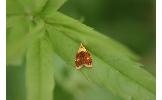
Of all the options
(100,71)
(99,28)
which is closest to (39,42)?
(100,71)

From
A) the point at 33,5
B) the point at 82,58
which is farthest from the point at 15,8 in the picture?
the point at 82,58

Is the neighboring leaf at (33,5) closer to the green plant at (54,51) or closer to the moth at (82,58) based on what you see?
the green plant at (54,51)

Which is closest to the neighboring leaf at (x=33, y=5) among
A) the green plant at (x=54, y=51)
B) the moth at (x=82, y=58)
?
the green plant at (x=54, y=51)

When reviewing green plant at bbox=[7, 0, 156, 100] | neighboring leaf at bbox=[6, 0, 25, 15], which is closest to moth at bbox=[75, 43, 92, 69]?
green plant at bbox=[7, 0, 156, 100]

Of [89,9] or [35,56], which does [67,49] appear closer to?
[35,56]

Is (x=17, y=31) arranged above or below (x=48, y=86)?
above

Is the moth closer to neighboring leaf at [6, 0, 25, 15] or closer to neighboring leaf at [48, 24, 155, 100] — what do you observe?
neighboring leaf at [48, 24, 155, 100]

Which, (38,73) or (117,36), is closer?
(38,73)

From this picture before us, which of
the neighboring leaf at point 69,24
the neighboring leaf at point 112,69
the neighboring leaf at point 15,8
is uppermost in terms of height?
the neighboring leaf at point 15,8
